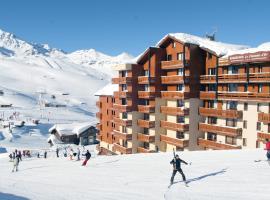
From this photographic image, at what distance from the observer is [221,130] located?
43844 millimetres

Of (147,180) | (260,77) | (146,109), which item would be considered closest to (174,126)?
(146,109)

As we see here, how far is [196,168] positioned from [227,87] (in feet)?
72.2

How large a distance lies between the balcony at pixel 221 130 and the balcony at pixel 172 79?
633 centimetres

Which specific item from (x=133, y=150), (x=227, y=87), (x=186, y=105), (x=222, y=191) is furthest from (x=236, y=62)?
(x=222, y=191)

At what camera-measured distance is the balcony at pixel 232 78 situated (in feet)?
134

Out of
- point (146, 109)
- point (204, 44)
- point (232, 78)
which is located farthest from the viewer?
point (146, 109)

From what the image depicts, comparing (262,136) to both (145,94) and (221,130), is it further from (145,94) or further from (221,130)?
(145,94)

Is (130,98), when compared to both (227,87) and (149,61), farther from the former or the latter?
(227,87)

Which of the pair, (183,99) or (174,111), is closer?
(183,99)

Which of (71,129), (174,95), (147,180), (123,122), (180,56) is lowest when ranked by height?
(71,129)

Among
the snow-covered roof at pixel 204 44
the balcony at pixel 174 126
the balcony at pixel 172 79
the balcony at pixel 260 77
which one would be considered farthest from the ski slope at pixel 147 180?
the snow-covered roof at pixel 204 44

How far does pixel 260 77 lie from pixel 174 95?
12206 mm

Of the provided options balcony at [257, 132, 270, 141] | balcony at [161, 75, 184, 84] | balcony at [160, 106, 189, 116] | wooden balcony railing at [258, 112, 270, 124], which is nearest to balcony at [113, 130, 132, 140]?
balcony at [160, 106, 189, 116]

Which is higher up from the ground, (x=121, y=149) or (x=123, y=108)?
(x=123, y=108)
